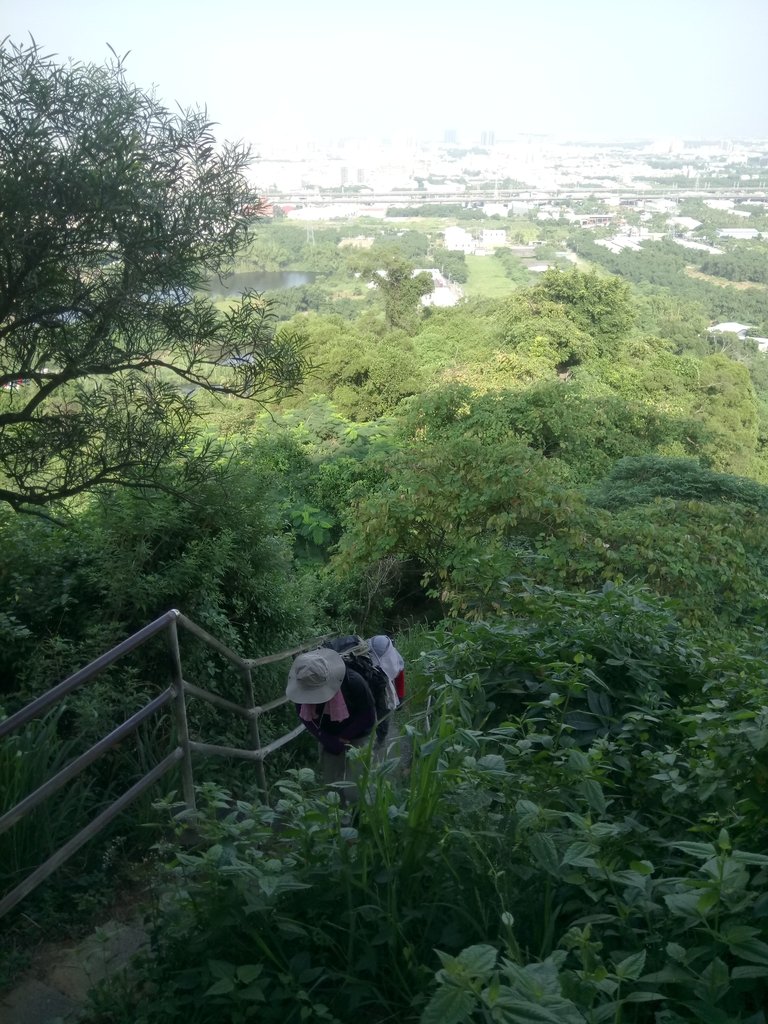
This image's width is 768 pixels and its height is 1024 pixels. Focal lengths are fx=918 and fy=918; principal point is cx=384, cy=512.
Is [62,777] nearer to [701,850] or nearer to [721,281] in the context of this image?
[701,850]

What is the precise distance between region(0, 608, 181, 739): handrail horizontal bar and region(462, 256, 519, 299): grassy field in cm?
3818

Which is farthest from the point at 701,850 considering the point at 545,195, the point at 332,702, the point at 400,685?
the point at 545,195

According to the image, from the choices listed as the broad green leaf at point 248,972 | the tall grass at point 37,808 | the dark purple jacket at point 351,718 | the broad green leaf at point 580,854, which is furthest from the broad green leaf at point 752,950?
the dark purple jacket at point 351,718

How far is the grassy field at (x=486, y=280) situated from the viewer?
4409cm

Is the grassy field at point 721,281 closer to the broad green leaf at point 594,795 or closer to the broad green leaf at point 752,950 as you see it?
the broad green leaf at point 594,795

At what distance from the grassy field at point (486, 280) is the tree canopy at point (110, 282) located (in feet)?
119

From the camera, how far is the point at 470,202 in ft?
273

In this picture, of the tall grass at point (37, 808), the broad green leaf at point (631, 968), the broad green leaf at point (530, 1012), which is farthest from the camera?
the tall grass at point (37, 808)

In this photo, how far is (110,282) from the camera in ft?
12.7

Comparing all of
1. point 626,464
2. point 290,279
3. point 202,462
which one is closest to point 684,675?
point 202,462

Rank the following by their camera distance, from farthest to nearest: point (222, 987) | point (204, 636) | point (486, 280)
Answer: point (486, 280), point (204, 636), point (222, 987)

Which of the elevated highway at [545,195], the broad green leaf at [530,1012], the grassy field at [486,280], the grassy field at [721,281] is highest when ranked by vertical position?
the elevated highway at [545,195]

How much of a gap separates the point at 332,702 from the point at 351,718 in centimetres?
14

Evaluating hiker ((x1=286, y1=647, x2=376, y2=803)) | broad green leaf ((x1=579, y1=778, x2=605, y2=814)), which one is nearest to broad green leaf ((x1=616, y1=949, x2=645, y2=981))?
broad green leaf ((x1=579, y1=778, x2=605, y2=814))
